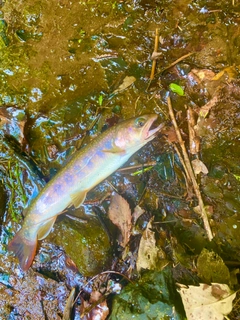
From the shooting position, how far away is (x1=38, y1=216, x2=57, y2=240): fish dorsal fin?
360 cm

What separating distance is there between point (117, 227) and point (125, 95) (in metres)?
1.52

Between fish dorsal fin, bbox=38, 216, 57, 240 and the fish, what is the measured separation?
72mm

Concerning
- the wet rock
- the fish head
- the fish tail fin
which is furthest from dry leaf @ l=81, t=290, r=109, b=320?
the fish head

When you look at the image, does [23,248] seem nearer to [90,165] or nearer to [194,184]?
[90,165]

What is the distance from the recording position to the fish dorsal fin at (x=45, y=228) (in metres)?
3.60

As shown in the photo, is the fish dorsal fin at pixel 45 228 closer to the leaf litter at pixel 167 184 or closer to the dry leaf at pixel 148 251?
the leaf litter at pixel 167 184

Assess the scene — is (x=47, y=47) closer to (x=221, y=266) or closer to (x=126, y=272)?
(x=126, y=272)

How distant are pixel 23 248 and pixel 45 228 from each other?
36 centimetres

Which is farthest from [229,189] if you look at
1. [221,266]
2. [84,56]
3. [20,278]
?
[20,278]

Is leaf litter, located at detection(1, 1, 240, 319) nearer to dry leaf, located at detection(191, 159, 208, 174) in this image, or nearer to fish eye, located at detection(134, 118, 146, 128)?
dry leaf, located at detection(191, 159, 208, 174)

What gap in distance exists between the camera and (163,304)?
3.43 meters

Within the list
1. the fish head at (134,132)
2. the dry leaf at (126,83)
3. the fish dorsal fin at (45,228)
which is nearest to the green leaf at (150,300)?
the fish dorsal fin at (45,228)

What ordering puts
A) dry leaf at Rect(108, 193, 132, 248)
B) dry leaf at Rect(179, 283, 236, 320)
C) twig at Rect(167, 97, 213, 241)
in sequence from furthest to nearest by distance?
dry leaf at Rect(108, 193, 132, 248), twig at Rect(167, 97, 213, 241), dry leaf at Rect(179, 283, 236, 320)

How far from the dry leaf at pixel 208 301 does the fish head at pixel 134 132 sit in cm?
152
